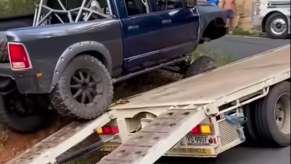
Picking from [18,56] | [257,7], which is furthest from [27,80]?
[257,7]

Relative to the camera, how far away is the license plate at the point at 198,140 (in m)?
4.88

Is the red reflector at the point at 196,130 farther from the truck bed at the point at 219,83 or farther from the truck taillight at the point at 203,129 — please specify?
the truck bed at the point at 219,83

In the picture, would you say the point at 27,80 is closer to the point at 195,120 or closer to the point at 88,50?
the point at 88,50

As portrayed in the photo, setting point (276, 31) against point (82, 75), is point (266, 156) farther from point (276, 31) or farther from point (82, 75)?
point (82, 75)

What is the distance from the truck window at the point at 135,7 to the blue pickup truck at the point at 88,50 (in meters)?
0.01

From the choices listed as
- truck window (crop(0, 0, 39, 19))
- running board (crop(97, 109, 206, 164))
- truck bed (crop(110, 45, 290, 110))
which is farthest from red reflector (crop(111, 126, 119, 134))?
truck window (crop(0, 0, 39, 19))

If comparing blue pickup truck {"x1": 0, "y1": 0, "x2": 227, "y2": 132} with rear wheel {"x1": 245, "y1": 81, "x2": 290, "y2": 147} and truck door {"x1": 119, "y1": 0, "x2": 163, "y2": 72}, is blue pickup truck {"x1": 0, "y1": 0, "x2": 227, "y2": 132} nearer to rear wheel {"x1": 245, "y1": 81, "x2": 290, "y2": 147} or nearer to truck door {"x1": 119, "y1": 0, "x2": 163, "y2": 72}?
truck door {"x1": 119, "y1": 0, "x2": 163, "y2": 72}

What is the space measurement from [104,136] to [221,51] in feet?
7.73

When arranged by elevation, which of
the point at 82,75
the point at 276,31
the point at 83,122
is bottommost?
the point at 83,122

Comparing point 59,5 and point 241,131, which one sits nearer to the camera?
point 241,131

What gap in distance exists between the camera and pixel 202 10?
7078mm

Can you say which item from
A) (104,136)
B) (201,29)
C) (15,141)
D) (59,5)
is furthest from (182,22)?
(15,141)

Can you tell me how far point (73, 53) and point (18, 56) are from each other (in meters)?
0.55

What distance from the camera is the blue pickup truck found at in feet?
16.5
